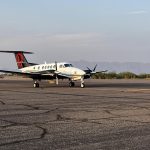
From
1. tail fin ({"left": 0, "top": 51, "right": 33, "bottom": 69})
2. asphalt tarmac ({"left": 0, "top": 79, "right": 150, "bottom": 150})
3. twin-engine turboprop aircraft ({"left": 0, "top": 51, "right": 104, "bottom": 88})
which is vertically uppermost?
tail fin ({"left": 0, "top": 51, "right": 33, "bottom": 69})

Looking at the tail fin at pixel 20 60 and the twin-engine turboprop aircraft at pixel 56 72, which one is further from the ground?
the tail fin at pixel 20 60

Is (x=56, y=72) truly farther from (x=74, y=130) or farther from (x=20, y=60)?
(x=74, y=130)

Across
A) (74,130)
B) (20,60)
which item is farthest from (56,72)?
(74,130)

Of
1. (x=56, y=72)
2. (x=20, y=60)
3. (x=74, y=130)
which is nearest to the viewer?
(x=74, y=130)

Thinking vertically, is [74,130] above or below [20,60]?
below

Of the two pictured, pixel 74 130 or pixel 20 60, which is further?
pixel 20 60

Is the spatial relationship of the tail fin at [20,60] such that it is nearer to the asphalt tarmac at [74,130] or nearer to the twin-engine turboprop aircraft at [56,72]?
the twin-engine turboprop aircraft at [56,72]

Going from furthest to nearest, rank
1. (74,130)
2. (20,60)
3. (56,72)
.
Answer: (20,60) < (56,72) < (74,130)

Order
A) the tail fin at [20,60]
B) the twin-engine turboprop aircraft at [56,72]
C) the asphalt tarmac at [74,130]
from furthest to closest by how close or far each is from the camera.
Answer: the tail fin at [20,60]
the twin-engine turboprop aircraft at [56,72]
the asphalt tarmac at [74,130]

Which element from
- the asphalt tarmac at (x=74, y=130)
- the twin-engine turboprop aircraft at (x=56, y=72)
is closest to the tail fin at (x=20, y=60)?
the twin-engine turboprop aircraft at (x=56, y=72)

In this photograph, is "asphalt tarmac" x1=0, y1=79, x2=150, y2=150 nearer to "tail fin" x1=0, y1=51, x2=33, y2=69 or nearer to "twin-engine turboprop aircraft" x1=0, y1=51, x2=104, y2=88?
"twin-engine turboprop aircraft" x1=0, y1=51, x2=104, y2=88

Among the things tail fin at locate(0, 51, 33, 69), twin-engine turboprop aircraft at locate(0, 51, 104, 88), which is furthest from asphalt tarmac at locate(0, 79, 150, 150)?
tail fin at locate(0, 51, 33, 69)

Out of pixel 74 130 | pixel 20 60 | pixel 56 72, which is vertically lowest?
pixel 74 130

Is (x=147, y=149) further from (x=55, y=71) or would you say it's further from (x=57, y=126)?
(x=55, y=71)
